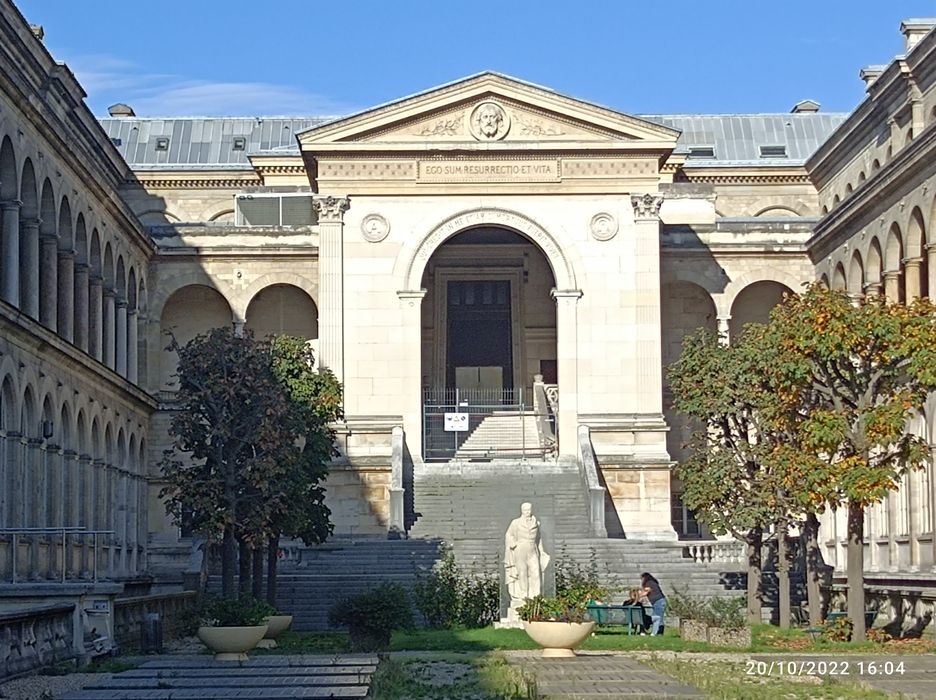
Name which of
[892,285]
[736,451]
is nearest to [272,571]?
[736,451]

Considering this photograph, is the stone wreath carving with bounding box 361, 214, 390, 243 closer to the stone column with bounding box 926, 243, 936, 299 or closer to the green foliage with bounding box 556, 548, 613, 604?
the green foliage with bounding box 556, 548, 613, 604

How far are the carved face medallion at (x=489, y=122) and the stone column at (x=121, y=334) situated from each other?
12746 millimetres

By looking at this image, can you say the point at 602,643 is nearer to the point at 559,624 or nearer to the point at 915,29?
the point at 559,624

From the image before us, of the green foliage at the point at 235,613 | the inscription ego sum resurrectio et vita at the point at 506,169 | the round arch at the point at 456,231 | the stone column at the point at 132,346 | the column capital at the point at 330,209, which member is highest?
the inscription ego sum resurrectio et vita at the point at 506,169

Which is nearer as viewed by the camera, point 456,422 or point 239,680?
point 239,680

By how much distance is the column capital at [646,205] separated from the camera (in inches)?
2511

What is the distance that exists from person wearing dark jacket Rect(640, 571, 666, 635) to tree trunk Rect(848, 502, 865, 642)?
14.9 ft

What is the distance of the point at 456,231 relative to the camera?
64375 millimetres

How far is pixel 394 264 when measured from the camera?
64.1 metres

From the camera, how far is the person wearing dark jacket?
4231cm

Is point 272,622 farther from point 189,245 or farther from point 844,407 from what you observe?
point 189,245

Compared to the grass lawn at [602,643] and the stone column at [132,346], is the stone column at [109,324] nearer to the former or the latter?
the stone column at [132,346]

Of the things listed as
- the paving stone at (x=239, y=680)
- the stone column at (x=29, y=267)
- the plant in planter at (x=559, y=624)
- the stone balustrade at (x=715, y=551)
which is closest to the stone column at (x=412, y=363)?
the stone balustrade at (x=715, y=551)

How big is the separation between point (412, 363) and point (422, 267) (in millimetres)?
3223
